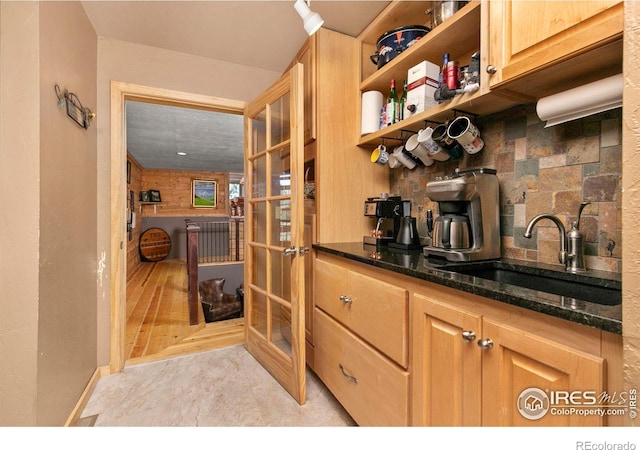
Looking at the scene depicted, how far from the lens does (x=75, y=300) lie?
1.54 m

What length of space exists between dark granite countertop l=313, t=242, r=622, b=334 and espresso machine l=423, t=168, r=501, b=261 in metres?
0.07

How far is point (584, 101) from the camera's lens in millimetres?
893

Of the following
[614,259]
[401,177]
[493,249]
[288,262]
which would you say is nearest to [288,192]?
[288,262]

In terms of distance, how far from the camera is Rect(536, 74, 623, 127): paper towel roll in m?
0.83

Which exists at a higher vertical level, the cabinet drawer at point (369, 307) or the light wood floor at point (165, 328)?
the cabinet drawer at point (369, 307)

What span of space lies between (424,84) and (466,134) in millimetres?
332

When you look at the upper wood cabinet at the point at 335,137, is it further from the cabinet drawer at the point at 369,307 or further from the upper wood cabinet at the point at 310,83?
the cabinet drawer at the point at 369,307

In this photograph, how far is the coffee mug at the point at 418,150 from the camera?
1512 mm

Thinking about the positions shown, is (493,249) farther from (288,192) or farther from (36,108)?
(36,108)

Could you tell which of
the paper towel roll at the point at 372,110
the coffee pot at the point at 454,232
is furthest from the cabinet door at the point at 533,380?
the paper towel roll at the point at 372,110

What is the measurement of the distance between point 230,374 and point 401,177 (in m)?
1.79

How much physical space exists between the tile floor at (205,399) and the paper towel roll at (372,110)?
166 cm

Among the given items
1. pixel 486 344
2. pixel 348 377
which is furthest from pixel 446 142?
pixel 348 377
